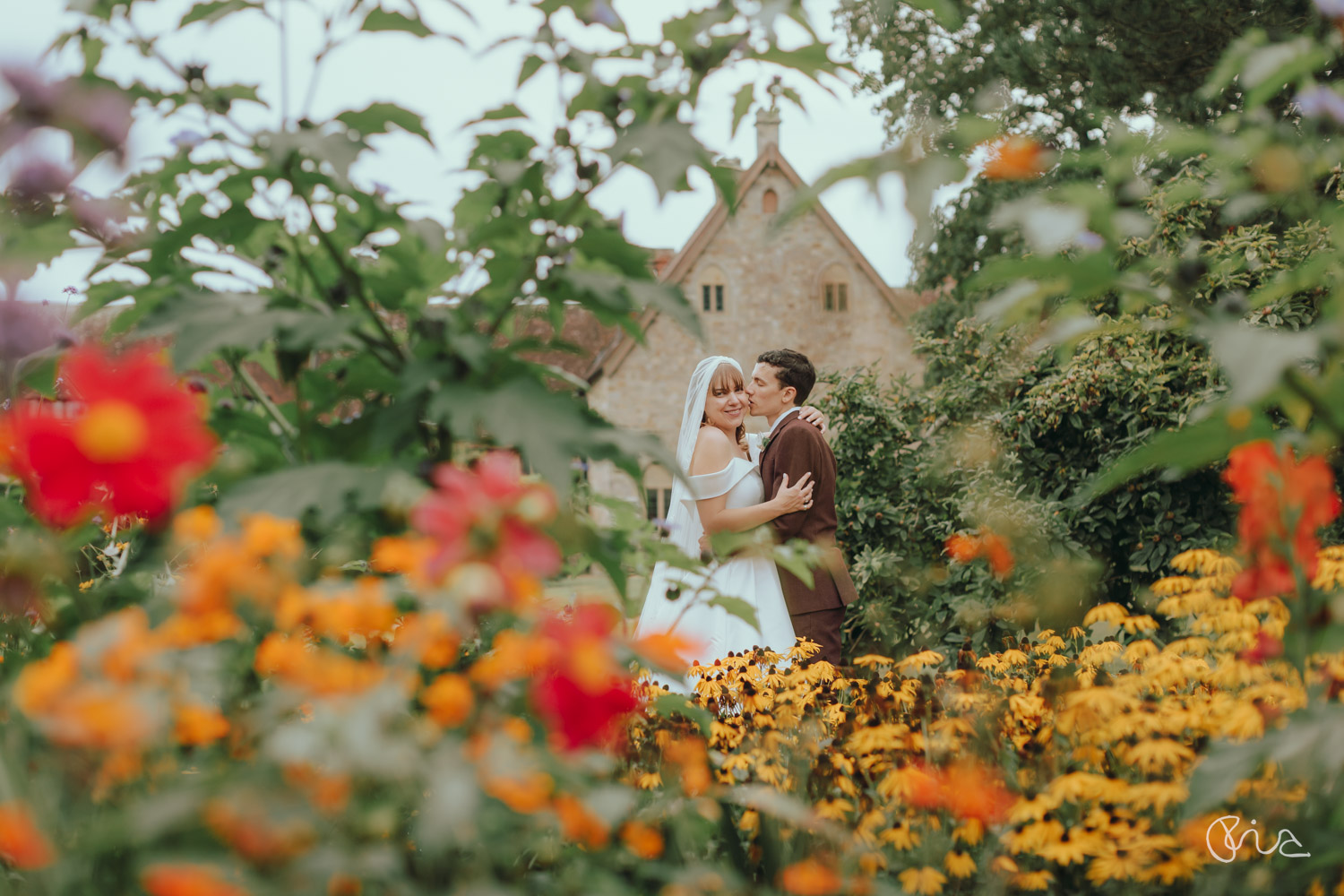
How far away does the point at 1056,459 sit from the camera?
606 cm

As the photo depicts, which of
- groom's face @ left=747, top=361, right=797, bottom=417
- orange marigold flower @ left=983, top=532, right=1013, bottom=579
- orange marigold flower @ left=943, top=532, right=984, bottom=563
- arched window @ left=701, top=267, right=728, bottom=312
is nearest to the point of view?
groom's face @ left=747, top=361, right=797, bottom=417

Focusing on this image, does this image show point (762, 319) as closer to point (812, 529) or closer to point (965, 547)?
point (965, 547)

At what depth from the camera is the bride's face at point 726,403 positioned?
504 cm

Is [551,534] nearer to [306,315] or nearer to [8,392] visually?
[306,315]

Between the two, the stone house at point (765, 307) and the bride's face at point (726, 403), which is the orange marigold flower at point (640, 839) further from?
the stone house at point (765, 307)

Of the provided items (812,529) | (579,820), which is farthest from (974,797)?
(812,529)

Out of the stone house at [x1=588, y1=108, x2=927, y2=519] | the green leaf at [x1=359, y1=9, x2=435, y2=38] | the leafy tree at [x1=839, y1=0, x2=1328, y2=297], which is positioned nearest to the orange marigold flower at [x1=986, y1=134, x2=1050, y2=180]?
the green leaf at [x1=359, y1=9, x2=435, y2=38]

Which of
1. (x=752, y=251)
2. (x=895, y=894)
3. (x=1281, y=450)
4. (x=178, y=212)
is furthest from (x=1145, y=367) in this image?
(x=752, y=251)

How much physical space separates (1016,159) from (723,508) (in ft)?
11.5

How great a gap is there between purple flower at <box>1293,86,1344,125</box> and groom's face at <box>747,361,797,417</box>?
3565 mm

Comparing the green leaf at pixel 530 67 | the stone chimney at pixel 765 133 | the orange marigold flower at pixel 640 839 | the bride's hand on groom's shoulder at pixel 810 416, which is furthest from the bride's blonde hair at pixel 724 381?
the stone chimney at pixel 765 133

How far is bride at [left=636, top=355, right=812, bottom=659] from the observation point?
14.8ft

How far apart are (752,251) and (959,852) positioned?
66.2ft
